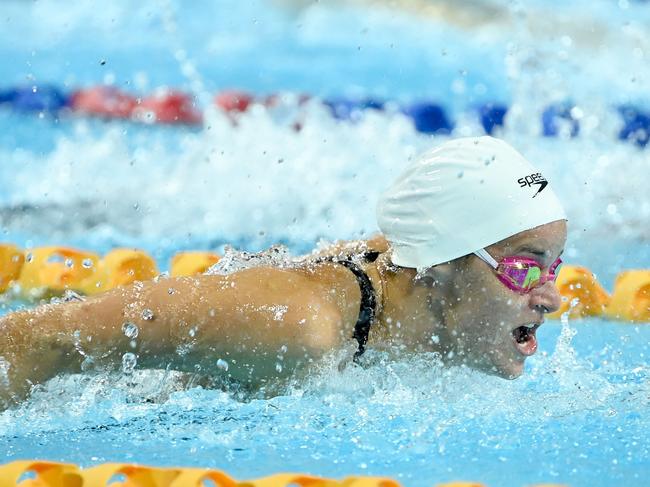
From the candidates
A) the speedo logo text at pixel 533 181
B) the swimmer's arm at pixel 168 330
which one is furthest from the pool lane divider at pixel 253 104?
the swimmer's arm at pixel 168 330

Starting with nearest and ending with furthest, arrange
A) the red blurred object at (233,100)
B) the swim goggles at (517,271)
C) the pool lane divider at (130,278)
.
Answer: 1. the swim goggles at (517,271)
2. the pool lane divider at (130,278)
3. the red blurred object at (233,100)

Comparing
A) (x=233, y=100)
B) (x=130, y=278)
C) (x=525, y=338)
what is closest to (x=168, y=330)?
(x=525, y=338)

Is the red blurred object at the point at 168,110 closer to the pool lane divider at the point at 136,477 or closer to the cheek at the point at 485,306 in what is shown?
the cheek at the point at 485,306

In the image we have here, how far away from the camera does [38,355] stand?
217 cm

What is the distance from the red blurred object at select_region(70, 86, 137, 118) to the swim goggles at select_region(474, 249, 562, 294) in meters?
4.92

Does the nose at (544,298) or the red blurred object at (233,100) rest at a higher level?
the red blurred object at (233,100)

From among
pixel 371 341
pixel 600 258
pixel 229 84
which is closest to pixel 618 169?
pixel 600 258

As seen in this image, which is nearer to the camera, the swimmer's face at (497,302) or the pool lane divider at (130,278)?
the swimmer's face at (497,302)

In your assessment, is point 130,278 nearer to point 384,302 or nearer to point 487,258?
point 384,302

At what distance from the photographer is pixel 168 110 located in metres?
7.00

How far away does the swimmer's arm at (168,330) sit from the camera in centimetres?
216

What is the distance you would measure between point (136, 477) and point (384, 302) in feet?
2.29

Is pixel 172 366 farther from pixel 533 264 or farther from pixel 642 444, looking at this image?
pixel 642 444

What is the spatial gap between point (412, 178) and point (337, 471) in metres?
0.68
